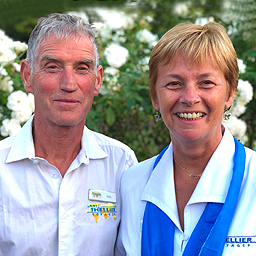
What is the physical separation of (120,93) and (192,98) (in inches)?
71.7

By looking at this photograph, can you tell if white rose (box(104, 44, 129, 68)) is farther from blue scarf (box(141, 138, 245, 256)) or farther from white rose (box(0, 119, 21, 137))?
blue scarf (box(141, 138, 245, 256))

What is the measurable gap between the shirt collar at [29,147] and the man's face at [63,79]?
0.21 metres

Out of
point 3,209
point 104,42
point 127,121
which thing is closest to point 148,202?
point 3,209

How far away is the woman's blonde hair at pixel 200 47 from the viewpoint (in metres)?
2.17

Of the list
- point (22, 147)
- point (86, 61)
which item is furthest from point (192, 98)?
point (22, 147)

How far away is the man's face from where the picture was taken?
2.54 metres

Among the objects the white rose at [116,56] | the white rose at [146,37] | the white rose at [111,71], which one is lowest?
the white rose at [111,71]

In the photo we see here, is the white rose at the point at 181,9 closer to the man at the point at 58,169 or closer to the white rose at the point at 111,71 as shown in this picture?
the white rose at the point at 111,71

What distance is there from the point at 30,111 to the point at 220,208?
A: 6.55ft

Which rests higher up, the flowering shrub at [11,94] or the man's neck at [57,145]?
the flowering shrub at [11,94]

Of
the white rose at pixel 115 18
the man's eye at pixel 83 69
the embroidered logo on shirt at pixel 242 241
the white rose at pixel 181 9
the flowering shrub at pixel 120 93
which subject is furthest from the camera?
the white rose at pixel 181 9

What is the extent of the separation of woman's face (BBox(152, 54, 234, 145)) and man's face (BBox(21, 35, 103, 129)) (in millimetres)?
537

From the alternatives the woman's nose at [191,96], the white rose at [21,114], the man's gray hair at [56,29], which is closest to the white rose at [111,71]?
the white rose at [21,114]

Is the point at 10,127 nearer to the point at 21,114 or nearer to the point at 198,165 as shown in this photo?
the point at 21,114
